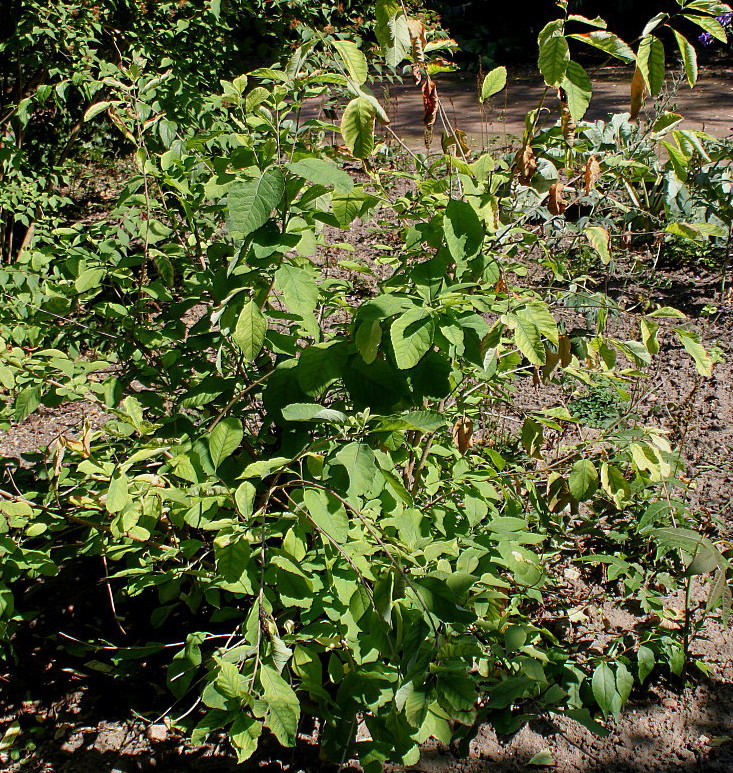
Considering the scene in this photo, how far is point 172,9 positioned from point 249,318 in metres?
4.68

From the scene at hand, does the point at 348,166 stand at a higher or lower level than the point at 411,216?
lower

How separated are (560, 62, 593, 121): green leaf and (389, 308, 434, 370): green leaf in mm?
512

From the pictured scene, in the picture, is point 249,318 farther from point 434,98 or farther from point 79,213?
point 79,213

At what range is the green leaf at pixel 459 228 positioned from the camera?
1460 millimetres

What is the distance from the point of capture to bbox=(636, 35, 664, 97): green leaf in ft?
4.74

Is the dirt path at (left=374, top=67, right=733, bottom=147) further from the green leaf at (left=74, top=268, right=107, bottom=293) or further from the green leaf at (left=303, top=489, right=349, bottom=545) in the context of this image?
the green leaf at (left=303, top=489, right=349, bottom=545)

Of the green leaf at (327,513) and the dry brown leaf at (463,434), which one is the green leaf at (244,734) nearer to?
the green leaf at (327,513)

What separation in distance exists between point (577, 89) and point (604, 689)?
149cm

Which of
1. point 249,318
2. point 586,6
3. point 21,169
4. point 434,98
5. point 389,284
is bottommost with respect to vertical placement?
point 586,6

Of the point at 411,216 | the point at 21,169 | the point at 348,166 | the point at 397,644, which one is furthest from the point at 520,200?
the point at 348,166

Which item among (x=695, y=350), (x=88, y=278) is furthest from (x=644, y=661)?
(x=88, y=278)

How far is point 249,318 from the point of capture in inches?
58.9

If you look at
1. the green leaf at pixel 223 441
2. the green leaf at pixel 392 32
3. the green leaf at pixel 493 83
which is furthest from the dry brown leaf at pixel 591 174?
the green leaf at pixel 223 441

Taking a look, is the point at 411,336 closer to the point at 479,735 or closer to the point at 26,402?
the point at 26,402
